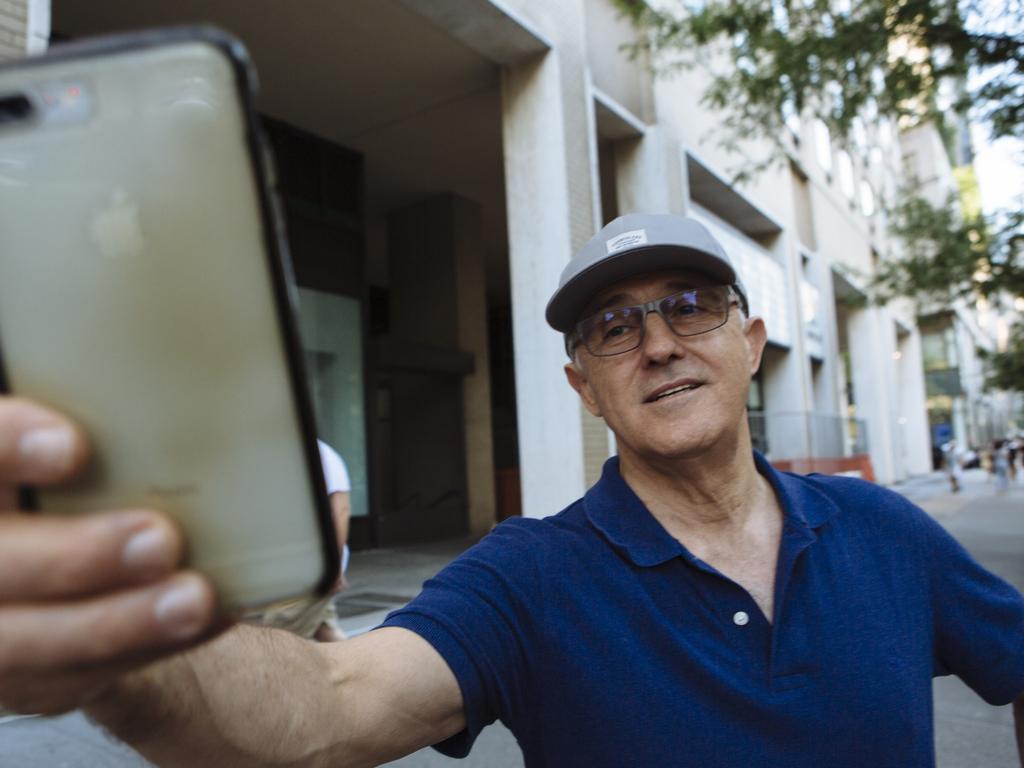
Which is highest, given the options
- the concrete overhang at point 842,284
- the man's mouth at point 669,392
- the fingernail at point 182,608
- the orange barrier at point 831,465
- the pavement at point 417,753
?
the concrete overhang at point 842,284

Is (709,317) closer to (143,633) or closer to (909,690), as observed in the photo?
(909,690)

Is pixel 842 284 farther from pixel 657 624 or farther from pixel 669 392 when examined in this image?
pixel 657 624

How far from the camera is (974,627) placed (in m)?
1.66

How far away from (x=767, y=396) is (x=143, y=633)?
59.5ft

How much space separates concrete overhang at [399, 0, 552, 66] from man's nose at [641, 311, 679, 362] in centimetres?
692

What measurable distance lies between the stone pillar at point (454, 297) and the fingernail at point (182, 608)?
13.6 m

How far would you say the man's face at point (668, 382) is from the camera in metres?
1.77

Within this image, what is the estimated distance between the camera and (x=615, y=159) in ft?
38.4

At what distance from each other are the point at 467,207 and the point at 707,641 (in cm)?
1375

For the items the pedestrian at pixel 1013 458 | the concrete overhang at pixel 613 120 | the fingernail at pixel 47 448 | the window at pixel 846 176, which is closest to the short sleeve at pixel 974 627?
the fingernail at pixel 47 448

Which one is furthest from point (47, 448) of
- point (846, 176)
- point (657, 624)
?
point (846, 176)

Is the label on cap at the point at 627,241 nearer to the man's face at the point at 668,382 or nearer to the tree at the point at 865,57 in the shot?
the man's face at the point at 668,382

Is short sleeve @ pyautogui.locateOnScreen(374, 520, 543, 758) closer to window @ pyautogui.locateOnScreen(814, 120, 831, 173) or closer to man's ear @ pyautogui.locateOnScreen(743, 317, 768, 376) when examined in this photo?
man's ear @ pyautogui.locateOnScreen(743, 317, 768, 376)

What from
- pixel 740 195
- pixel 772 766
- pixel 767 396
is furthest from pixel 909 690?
pixel 767 396
